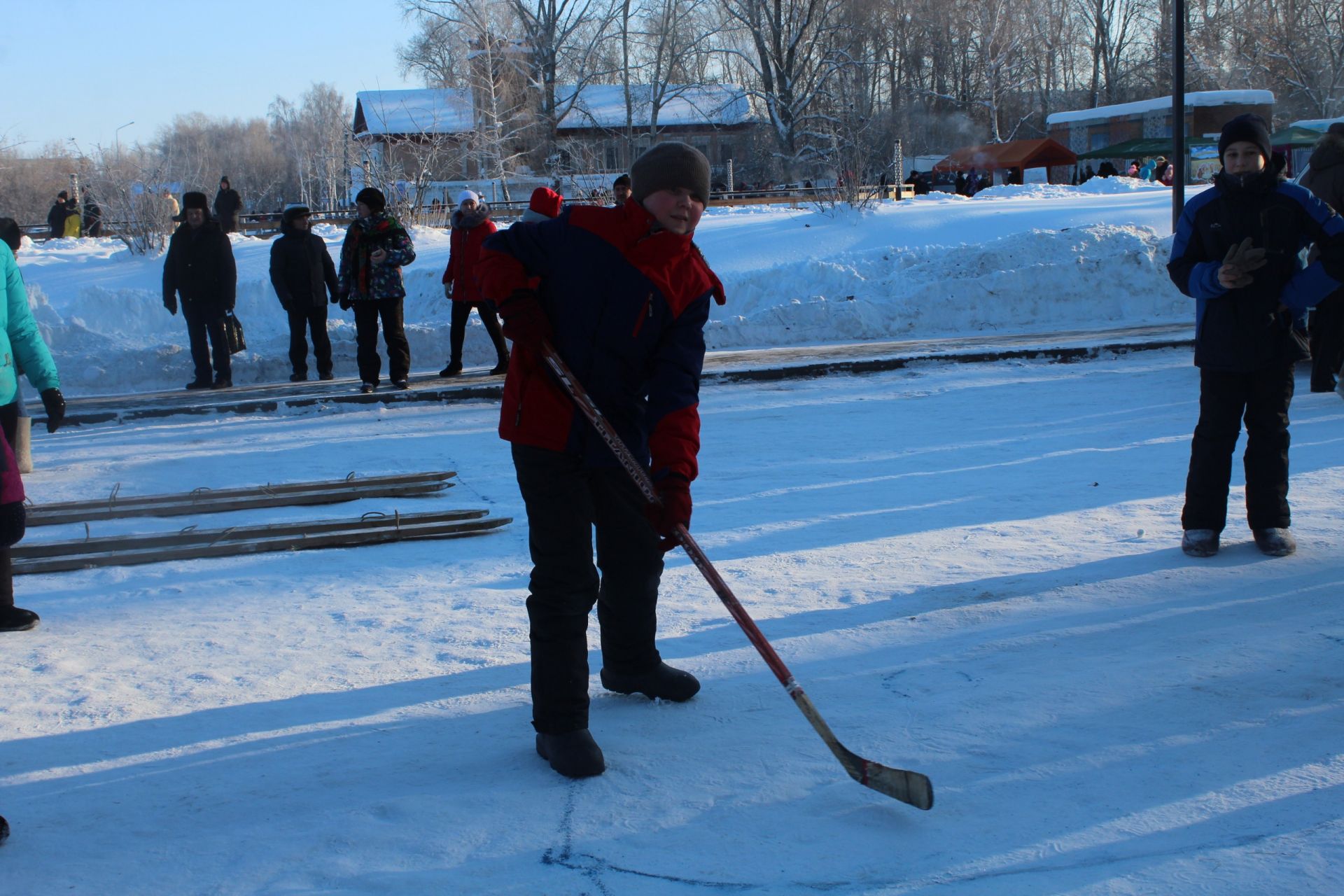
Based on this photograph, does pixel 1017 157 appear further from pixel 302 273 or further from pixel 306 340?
pixel 302 273

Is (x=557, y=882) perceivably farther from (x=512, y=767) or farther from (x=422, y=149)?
(x=422, y=149)

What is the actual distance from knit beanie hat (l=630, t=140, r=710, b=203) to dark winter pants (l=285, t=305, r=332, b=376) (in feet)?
29.1

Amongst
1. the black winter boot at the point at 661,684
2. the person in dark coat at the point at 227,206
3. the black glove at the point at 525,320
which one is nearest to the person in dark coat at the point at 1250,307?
the black winter boot at the point at 661,684

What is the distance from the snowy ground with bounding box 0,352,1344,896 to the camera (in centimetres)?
269

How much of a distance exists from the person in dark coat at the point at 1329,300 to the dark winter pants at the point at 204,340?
9.45 metres

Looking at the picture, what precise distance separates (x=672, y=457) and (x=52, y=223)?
81.5 ft

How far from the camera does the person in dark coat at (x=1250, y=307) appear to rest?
4.68m

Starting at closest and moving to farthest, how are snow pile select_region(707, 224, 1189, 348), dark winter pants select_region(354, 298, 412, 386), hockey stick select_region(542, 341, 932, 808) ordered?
hockey stick select_region(542, 341, 932, 808) < dark winter pants select_region(354, 298, 412, 386) < snow pile select_region(707, 224, 1189, 348)

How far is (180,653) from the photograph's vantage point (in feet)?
13.6

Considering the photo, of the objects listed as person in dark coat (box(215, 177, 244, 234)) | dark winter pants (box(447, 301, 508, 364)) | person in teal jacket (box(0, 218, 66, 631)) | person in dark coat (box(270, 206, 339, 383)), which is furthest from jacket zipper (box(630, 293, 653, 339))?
person in dark coat (box(215, 177, 244, 234))

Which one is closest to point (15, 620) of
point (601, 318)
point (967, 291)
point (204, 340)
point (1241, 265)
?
point (601, 318)

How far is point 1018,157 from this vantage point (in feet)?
139

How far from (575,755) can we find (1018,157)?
42.9m

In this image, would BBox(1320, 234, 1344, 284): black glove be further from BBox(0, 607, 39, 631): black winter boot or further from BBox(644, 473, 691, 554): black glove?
BBox(0, 607, 39, 631): black winter boot
